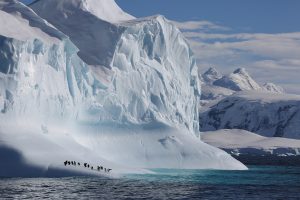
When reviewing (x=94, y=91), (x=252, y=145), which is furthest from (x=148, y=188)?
(x=252, y=145)

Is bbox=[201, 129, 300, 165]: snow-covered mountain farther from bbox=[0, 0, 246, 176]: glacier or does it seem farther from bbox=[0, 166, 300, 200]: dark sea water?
bbox=[0, 166, 300, 200]: dark sea water

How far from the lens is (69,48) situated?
67812 millimetres

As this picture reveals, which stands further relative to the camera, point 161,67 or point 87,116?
point 161,67

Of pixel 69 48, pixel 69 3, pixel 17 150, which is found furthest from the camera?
pixel 69 3

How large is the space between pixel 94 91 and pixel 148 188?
2244cm

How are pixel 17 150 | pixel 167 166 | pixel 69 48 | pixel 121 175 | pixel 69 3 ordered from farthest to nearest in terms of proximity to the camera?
1. pixel 69 3
2. pixel 167 166
3. pixel 69 48
4. pixel 121 175
5. pixel 17 150

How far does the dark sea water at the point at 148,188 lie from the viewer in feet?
146

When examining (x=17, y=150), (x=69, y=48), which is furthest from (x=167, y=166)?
(x=17, y=150)

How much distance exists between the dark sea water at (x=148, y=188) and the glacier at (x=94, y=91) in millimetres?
3989

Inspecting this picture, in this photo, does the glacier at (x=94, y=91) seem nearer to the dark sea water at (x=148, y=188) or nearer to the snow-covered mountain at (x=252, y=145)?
the dark sea water at (x=148, y=188)

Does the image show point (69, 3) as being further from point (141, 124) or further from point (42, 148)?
point (42, 148)

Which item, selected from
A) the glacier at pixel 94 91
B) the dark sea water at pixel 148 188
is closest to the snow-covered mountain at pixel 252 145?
the glacier at pixel 94 91

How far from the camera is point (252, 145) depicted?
16238 centimetres

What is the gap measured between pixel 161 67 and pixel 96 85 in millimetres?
11725
